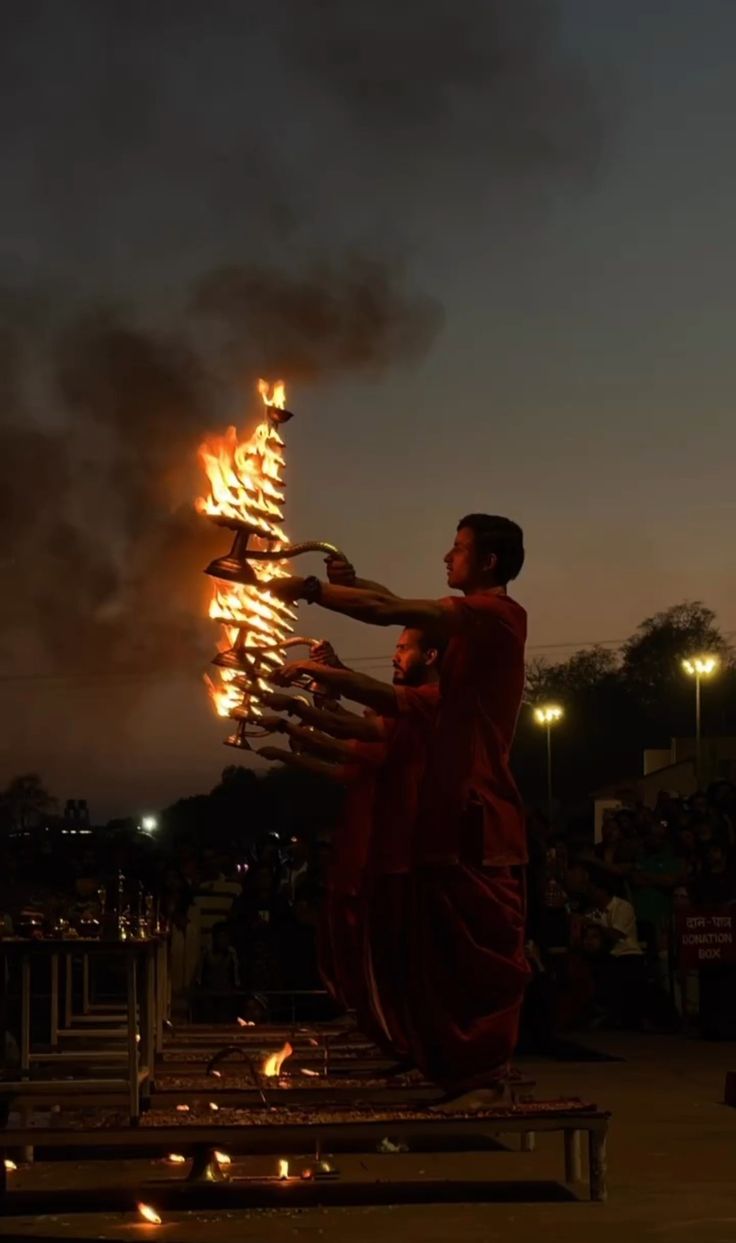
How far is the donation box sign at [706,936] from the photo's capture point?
721 inches

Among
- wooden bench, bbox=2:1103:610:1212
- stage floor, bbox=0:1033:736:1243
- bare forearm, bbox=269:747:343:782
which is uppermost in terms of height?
bare forearm, bbox=269:747:343:782

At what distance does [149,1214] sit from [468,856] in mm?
1707

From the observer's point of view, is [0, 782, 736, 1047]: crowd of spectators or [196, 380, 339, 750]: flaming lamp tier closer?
[196, 380, 339, 750]: flaming lamp tier

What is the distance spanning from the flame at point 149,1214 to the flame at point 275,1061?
7.22 ft

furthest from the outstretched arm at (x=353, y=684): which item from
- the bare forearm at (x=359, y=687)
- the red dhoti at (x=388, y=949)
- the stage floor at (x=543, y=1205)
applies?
the stage floor at (x=543, y=1205)

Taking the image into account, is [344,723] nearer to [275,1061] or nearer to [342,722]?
[342,722]

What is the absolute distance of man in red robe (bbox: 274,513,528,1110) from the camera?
8242 millimetres

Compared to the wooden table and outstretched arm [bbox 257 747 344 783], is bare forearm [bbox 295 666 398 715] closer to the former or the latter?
the wooden table

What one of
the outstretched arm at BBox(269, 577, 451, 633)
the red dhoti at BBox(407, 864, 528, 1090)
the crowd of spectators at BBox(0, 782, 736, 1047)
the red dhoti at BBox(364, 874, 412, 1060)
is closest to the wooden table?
the red dhoti at BBox(364, 874, 412, 1060)

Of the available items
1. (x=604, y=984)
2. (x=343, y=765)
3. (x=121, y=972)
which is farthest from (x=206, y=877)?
(x=343, y=765)

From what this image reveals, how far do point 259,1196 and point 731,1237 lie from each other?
2.01m

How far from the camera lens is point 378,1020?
10180mm

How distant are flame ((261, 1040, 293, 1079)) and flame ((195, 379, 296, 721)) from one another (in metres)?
1.68

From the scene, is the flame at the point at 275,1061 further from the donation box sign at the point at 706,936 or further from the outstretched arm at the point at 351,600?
the donation box sign at the point at 706,936
